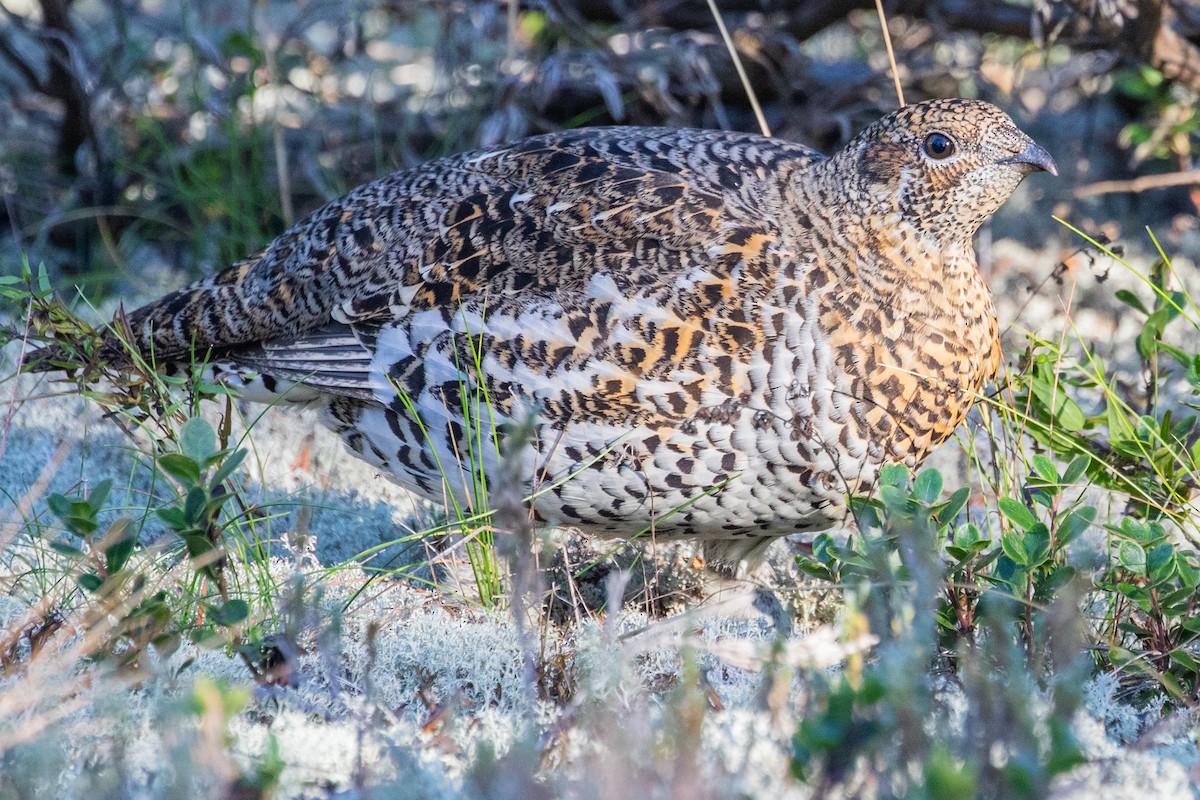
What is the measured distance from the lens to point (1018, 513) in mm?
2605

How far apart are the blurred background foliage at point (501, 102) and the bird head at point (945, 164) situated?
165 cm

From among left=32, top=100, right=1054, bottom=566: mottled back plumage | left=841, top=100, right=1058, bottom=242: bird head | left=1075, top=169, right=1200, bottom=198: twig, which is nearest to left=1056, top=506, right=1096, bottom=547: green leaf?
left=32, top=100, right=1054, bottom=566: mottled back plumage

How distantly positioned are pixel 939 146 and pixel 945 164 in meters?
0.04

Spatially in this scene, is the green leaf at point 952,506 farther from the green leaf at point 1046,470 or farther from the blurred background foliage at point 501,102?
the blurred background foliage at point 501,102

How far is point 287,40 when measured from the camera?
5.06 meters

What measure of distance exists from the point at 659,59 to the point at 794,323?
87.3 inches

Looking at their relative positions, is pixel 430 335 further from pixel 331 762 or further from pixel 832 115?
pixel 832 115

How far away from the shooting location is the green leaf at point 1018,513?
8.49ft

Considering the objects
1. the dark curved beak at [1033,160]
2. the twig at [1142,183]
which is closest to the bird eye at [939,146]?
the dark curved beak at [1033,160]

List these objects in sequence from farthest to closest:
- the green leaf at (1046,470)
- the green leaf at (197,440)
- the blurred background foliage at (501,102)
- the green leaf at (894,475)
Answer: the blurred background foliage at (501,102) → the green leaf at (1046,470) → the green leaf at (894,475) → the green leaf at (197,440)

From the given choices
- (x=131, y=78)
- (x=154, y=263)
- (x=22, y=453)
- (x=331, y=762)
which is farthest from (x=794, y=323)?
(x=131, y=78)

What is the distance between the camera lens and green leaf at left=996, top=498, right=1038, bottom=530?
8.49 ft

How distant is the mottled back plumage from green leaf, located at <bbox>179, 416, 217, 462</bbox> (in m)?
0.59

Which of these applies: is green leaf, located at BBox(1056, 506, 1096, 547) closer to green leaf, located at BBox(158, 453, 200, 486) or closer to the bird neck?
the bird neck
